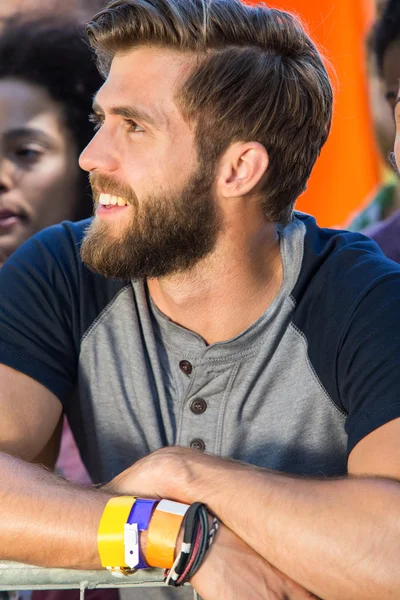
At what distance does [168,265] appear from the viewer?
2111 millimetres

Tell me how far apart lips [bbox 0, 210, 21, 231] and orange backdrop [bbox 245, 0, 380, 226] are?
1089 mm

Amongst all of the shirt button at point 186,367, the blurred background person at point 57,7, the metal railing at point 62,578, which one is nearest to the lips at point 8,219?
the blurred background person at point 57,7

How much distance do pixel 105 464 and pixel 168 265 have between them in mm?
551

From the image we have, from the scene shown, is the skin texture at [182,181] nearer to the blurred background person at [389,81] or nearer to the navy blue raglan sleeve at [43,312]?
the navy blue raglan sleeve at [43,312]

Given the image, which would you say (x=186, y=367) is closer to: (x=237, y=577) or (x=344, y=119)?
(x=237, y=577)

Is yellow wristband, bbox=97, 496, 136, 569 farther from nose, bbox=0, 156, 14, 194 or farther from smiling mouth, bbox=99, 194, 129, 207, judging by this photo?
nose, bbox=0, 156, 14, 194

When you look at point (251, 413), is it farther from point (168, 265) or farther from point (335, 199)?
point (335, 199)

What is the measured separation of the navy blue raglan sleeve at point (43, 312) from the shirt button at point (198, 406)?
1.07 ft

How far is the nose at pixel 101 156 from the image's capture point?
2049 millimetres

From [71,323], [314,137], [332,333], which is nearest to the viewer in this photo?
[332,333]

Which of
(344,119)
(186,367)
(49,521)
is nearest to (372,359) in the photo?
(186,367)

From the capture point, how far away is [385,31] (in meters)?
2.87

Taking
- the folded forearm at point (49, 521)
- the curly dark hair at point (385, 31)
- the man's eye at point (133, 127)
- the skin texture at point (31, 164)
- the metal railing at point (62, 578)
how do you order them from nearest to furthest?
the metal railing at point (62, 578) < the folded forearm at point (49, 521) < the man's eye at point (133, 127) < the curly dark hair at point (385, 31) < the skin texture at point (31, 164)

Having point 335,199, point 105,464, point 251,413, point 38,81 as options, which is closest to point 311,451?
point 251,413
